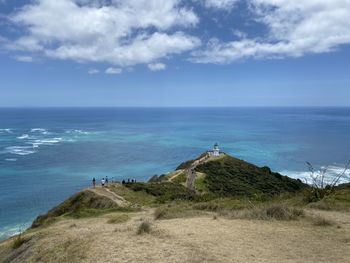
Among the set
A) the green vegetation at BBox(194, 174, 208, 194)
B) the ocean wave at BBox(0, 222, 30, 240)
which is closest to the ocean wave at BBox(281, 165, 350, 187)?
the green vegetation at BBox(194, 174, 208, 194)

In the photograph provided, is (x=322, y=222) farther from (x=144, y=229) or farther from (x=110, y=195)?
(x=110, y=195)

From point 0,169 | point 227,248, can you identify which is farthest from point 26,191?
point 227,248

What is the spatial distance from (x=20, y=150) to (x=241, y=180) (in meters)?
59.6

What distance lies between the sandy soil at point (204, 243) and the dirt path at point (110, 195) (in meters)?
14.1

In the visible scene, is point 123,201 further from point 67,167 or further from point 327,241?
point 67,167

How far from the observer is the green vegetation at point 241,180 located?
4717 cm

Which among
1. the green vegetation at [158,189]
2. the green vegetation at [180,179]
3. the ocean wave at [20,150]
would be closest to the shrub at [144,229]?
the green vegetation at [158,189]

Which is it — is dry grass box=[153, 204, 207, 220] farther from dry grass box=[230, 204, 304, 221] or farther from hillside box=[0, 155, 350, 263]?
dry grass box=[230, 204, 304, 221]

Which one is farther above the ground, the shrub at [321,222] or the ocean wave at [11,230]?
the shrub at [321,222]

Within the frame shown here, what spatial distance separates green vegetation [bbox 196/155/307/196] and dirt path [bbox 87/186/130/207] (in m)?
15.6

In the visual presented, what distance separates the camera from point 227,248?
445 inches

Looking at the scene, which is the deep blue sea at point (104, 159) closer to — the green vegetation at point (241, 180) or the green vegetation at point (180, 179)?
the green vegetation at point (241, 180)

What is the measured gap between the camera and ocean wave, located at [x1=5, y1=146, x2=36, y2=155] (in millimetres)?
84938

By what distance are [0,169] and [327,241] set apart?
66.9 metres
